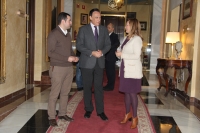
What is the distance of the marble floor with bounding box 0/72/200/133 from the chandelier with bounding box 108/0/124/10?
253 inches

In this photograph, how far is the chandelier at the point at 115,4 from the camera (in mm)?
10391

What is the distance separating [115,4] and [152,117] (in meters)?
7.71

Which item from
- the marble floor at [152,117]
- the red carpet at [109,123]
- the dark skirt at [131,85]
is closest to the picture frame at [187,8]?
the marble floor at [152,117]

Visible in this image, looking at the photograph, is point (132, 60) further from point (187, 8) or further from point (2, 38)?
point (187, 8)

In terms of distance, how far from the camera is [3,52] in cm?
430

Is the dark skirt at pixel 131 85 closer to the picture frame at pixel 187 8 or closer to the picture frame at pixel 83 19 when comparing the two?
the picture frame at pixel 187 8

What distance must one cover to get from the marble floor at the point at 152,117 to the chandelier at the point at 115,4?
21.0 feet

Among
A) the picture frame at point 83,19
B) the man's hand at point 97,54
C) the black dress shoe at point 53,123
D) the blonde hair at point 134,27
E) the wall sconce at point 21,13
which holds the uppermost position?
the picture frame at point 83,19

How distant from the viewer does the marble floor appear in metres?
3.11

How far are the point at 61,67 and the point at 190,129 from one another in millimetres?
1967

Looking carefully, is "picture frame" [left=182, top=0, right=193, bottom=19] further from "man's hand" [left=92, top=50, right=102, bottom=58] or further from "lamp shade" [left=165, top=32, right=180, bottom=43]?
"man's hand" [left=92, top=50, right=102, bottom=58]

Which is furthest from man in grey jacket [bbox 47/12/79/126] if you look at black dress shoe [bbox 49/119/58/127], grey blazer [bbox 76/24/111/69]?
grey blazer [bbox 76/24/111/69]

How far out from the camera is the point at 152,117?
3689 millimetres

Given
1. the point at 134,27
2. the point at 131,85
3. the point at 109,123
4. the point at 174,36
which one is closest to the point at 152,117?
the point at 109,123
